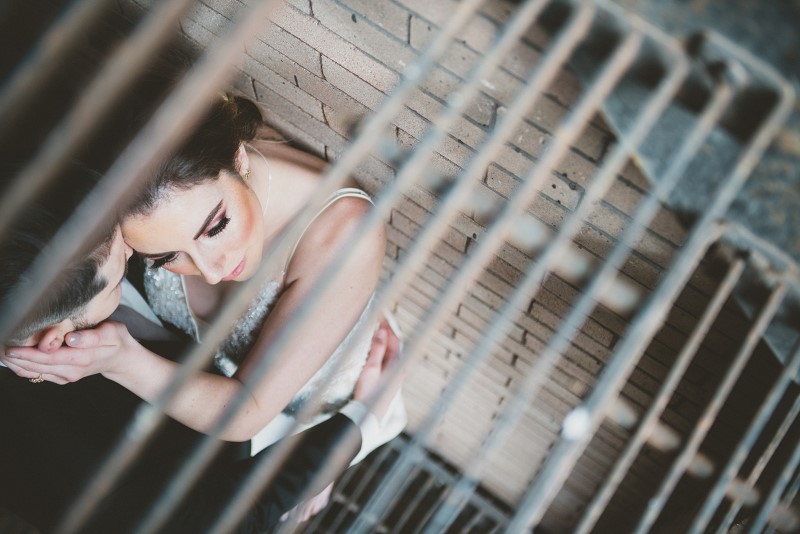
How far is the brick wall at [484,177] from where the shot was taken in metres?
1.60

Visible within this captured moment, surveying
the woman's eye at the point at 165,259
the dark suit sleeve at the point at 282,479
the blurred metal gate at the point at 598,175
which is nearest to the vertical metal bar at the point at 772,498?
the blurred metal gate at the point at 598,175

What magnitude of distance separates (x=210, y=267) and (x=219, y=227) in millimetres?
165

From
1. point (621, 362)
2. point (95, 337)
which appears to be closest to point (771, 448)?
point (621, 362)

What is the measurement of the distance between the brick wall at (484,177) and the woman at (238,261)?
243mm

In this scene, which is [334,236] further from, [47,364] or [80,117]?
[80,117]

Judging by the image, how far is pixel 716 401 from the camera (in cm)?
112

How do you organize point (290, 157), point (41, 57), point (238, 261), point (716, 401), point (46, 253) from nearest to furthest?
point (41, 57) < point (716, 401) < point (46, 253) < point (238, 261) < point (290, 157)

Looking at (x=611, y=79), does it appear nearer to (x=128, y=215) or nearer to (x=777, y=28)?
(x=777, y=28)

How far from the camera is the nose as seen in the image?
192 centimetres

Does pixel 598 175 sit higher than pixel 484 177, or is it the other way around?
pixel 484 177

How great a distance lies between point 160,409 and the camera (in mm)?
1012

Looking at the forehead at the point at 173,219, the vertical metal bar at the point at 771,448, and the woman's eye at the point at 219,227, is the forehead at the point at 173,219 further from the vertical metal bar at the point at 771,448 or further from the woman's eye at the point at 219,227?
the vertical metal bar at the point at 771,448

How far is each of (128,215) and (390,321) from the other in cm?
163

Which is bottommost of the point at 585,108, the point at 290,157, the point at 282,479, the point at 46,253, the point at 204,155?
the point at 282,479
